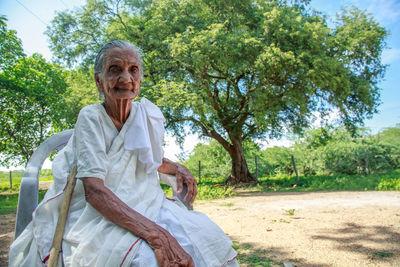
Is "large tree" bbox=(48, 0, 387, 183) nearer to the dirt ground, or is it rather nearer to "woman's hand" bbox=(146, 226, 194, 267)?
the dirt ground

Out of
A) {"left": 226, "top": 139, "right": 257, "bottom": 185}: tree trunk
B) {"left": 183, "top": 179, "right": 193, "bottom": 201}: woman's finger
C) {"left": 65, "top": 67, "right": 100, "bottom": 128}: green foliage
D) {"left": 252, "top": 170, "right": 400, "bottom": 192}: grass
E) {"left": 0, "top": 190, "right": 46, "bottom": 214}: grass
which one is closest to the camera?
{"left": 183, "top": 179, "right": 193, "bottom": 201}: woman's finger

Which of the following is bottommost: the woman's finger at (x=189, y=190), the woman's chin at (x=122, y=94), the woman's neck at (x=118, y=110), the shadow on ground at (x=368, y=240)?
the shadow on ground at (x=368, y=240)

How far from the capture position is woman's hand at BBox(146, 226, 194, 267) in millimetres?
1007

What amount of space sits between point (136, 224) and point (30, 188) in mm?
830

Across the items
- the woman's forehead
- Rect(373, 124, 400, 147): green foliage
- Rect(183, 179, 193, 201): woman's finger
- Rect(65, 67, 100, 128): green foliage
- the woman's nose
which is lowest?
Rect(183, 179, 193, 201): woman's finger

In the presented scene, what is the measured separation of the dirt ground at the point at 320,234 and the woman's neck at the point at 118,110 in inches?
94.0

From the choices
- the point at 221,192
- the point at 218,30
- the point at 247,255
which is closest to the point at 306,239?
the point at 247,255

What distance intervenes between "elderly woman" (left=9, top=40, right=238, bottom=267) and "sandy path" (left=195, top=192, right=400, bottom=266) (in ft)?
6.81

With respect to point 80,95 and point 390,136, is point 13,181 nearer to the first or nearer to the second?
point 80,95

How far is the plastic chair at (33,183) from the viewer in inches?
56.4

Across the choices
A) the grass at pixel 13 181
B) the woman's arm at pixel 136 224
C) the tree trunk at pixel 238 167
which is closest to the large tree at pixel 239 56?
the tree trunk at pixel 238 167

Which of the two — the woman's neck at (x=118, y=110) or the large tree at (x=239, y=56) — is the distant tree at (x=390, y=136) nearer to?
the large tree at (x=239, y=56)

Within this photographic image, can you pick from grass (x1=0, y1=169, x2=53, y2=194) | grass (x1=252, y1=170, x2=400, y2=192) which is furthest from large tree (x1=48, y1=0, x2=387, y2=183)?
grass (x1=0, y1=169, x2=53, y2=194)

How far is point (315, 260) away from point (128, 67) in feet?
8.99
